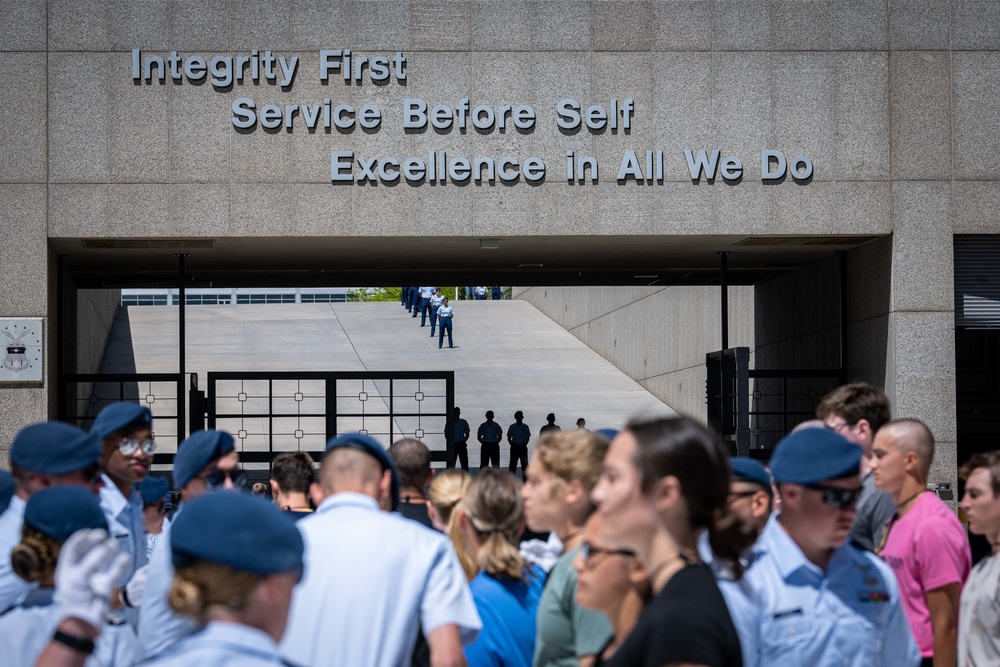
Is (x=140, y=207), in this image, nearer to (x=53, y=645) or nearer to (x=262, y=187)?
(x=262, y=187)

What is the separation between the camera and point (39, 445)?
13.9ft

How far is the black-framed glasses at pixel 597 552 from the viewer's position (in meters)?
3.00

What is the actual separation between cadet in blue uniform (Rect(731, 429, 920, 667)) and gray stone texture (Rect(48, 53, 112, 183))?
38.0 ft

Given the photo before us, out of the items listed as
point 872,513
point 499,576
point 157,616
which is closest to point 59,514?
point 157,616

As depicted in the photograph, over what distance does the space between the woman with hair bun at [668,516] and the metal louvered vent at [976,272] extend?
493 inches

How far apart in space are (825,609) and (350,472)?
157 cm

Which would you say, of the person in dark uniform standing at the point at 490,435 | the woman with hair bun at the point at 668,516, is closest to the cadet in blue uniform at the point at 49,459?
the woman with hair bun at the point at 668,516

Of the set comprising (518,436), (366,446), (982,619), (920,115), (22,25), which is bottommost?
(518,436)

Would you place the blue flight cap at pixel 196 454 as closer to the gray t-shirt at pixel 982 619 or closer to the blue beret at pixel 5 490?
the blue beret at pixel 5 490

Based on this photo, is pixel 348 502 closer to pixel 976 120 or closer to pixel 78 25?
pixel 78 25

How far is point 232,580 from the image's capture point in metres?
2.33

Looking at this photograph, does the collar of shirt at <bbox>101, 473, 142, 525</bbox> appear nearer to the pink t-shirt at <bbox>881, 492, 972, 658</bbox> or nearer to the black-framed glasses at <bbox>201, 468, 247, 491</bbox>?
the black-framed glasses at <bbox>201, 468, 247, 491</bbox>

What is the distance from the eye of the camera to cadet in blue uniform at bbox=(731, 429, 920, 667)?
137 inches

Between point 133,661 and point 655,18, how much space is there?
12.0 meters
